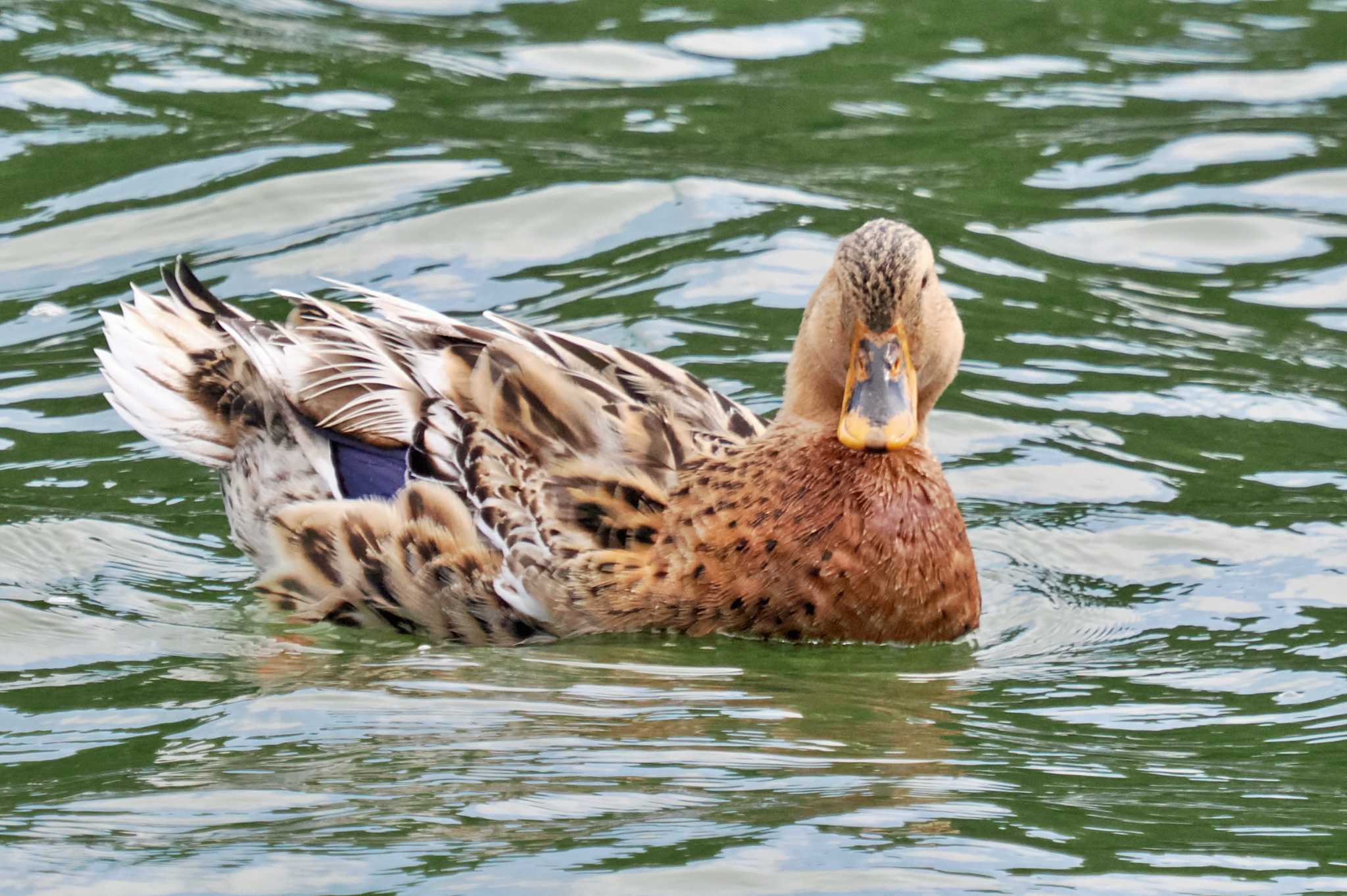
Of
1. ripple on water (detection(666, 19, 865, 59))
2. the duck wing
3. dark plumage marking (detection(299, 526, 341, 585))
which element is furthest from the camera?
ripple on water (detection(666, 19, 865, 59))

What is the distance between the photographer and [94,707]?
21.5 feet

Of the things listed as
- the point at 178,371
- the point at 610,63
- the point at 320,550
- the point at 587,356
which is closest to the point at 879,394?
the point at 587,356

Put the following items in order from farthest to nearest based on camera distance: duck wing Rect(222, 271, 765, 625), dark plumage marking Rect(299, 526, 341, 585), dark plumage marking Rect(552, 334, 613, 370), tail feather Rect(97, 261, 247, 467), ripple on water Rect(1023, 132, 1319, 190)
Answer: ripple on water Rect(1023, 132, 1319, 190) → tail feather Rect(97, 261, 247, 467) → dark plumage marking Rect(552, 334, 613, 370) → dark plumage marking Rect(299, 526, 341, 585) → duck wing Rect(222, 271, 765, 625)

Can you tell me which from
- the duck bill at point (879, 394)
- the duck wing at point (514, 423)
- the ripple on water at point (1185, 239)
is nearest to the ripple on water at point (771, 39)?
the ripple on water at point (1185, 239)

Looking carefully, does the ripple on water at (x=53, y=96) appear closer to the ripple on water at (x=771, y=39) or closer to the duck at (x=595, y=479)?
the ripple on water at (x=771, y=39)

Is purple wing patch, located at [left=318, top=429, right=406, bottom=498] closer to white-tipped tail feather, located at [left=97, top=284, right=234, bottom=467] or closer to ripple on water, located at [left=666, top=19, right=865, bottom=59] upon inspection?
white-tipped tail feather, located at [left=97, top=284, right=234, bottom=467]

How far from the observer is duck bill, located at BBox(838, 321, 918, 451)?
7250 millimetres

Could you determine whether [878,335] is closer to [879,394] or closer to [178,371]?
[879,394]

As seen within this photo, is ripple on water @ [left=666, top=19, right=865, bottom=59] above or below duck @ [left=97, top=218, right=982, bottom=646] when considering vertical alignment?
above

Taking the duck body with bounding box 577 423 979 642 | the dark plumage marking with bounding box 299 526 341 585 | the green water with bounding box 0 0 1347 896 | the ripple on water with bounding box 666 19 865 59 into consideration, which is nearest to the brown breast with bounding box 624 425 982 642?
the duck body with bounding box 577 423 979 642

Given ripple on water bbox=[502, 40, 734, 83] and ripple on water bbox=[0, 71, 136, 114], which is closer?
ripple on water bbox=[0, 71, 136, 114]

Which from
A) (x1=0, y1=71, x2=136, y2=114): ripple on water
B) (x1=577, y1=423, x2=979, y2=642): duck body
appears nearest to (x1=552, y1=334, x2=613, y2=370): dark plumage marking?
(x1=577, y1=423, x2=979, y2=642): duck body

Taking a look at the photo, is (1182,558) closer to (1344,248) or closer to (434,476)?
(434,476)

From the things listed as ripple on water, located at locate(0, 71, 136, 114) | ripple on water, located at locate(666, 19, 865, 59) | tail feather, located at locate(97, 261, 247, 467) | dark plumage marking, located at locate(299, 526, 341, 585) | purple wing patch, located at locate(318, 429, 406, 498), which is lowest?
dark plumage marking, located at locate(299, 526, 341, 585)
